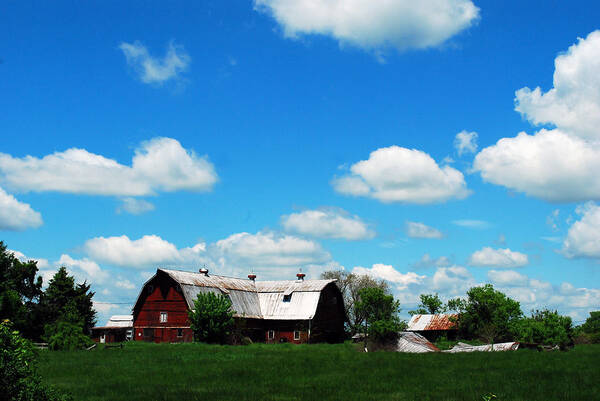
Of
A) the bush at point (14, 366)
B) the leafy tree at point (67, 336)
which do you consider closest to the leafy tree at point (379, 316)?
the leafy tree at point (67, 336)

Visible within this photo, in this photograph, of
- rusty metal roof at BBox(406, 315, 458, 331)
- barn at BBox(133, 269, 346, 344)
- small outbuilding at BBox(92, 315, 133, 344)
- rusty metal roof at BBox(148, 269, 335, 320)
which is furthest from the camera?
rusty metal roof at BBox(406, 315, 458, 331)

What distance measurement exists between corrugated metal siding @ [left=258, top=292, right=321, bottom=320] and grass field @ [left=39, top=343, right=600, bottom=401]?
24184mm

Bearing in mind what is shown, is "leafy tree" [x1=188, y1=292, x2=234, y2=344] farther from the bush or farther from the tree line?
the bush

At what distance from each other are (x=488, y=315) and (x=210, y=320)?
3143 cm

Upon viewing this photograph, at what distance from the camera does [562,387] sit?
72.5ft

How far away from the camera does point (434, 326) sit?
247ft

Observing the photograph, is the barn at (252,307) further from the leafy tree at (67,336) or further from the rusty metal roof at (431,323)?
the rusty metal roof at (431,323)

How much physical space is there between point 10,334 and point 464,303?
59968 mm

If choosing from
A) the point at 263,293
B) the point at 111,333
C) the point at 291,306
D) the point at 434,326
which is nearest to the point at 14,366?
the point at 291,306

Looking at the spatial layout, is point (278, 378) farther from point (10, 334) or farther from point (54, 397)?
point (10, 334)

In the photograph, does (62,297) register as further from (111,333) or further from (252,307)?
(252,307)

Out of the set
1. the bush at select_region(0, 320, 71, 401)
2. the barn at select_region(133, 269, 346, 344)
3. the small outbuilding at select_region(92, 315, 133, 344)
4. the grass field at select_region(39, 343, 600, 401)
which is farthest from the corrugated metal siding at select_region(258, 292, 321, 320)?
the bush at select_region(0, 320, 71, 401)

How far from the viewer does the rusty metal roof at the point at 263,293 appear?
58.5 meters

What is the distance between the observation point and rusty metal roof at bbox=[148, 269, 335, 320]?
58.5 metres
